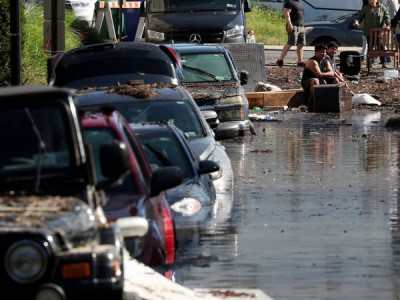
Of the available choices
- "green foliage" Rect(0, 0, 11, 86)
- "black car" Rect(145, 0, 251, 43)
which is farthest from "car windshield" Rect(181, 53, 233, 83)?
"black car" Rect(145, 0, 251, 43)

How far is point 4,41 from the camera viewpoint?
71.8ft

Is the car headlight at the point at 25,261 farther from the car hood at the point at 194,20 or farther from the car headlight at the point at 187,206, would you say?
the car hood at the point at 194,20

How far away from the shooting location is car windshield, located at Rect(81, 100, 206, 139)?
1402 centimetres

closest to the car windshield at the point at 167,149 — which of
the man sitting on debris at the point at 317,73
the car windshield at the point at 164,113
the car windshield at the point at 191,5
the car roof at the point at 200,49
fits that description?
the car windshield at the point at 164,113

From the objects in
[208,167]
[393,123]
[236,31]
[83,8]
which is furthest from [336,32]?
[208,167]

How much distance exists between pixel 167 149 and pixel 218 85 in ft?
27.8

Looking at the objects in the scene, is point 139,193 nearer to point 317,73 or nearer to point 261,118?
point 261,118

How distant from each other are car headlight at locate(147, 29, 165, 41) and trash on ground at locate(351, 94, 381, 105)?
4173 mm

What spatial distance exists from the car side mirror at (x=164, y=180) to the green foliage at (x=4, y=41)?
12759 millimetres

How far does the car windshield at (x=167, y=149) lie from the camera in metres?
12.2

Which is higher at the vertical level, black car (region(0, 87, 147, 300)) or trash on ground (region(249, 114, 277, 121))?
black car (region(0, 87, 147, 300))

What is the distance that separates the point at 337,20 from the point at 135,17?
5999mm

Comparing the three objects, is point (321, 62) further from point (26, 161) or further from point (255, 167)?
point (26, 161)

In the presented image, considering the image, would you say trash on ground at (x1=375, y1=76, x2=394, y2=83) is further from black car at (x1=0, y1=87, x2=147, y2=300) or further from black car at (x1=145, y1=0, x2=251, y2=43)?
black car at (x1=0, y1=87, x2=147, y2=300)
